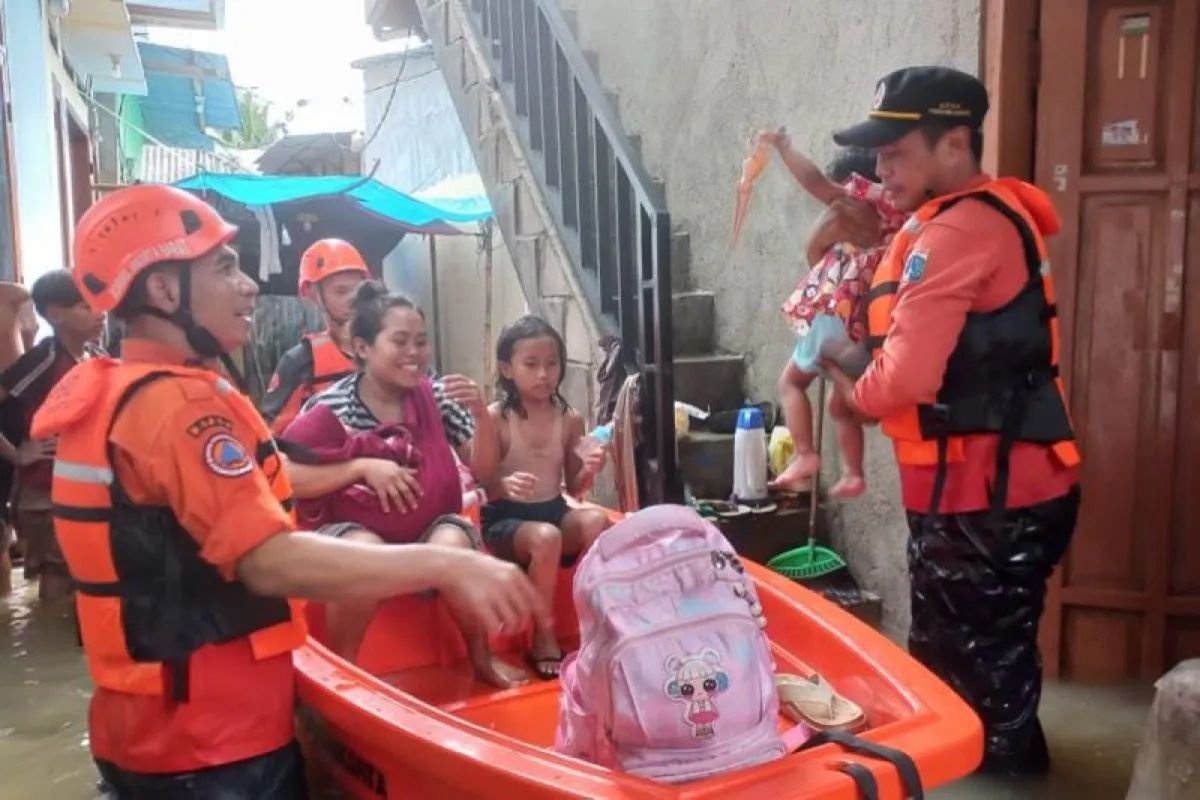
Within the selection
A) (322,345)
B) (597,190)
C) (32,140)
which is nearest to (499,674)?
(322,345)

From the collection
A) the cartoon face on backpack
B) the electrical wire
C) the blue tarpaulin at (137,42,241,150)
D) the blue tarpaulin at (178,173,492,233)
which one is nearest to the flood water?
the cartoon face on backpack

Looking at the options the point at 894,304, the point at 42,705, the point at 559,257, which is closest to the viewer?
the point at 894,304

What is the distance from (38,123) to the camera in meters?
6.25

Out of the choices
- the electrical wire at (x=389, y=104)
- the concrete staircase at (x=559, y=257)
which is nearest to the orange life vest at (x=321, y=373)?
the concrete staircase at (x=559, y=257)

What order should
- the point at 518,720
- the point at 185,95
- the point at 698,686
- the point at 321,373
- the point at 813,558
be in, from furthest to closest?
1. the point at 185,95
2. the point at 321,373
3. the point at 813,558
4. the point at 518,720
5. the point at 698,686

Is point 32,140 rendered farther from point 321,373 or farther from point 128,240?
point 128,240

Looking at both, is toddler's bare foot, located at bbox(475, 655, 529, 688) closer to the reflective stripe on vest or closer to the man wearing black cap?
the man wearing black cap

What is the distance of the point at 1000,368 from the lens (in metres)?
2.32

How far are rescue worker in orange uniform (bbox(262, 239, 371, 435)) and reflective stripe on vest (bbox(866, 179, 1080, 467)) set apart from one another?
2.25 meters

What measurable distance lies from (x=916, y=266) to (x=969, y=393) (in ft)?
1.09

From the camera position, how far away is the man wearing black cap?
2252mm

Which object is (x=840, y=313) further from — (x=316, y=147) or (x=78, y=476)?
(x=316, y=147)

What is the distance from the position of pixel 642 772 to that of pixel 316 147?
14.4 m

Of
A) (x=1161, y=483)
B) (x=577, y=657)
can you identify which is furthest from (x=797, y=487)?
(x=577, y=657)
